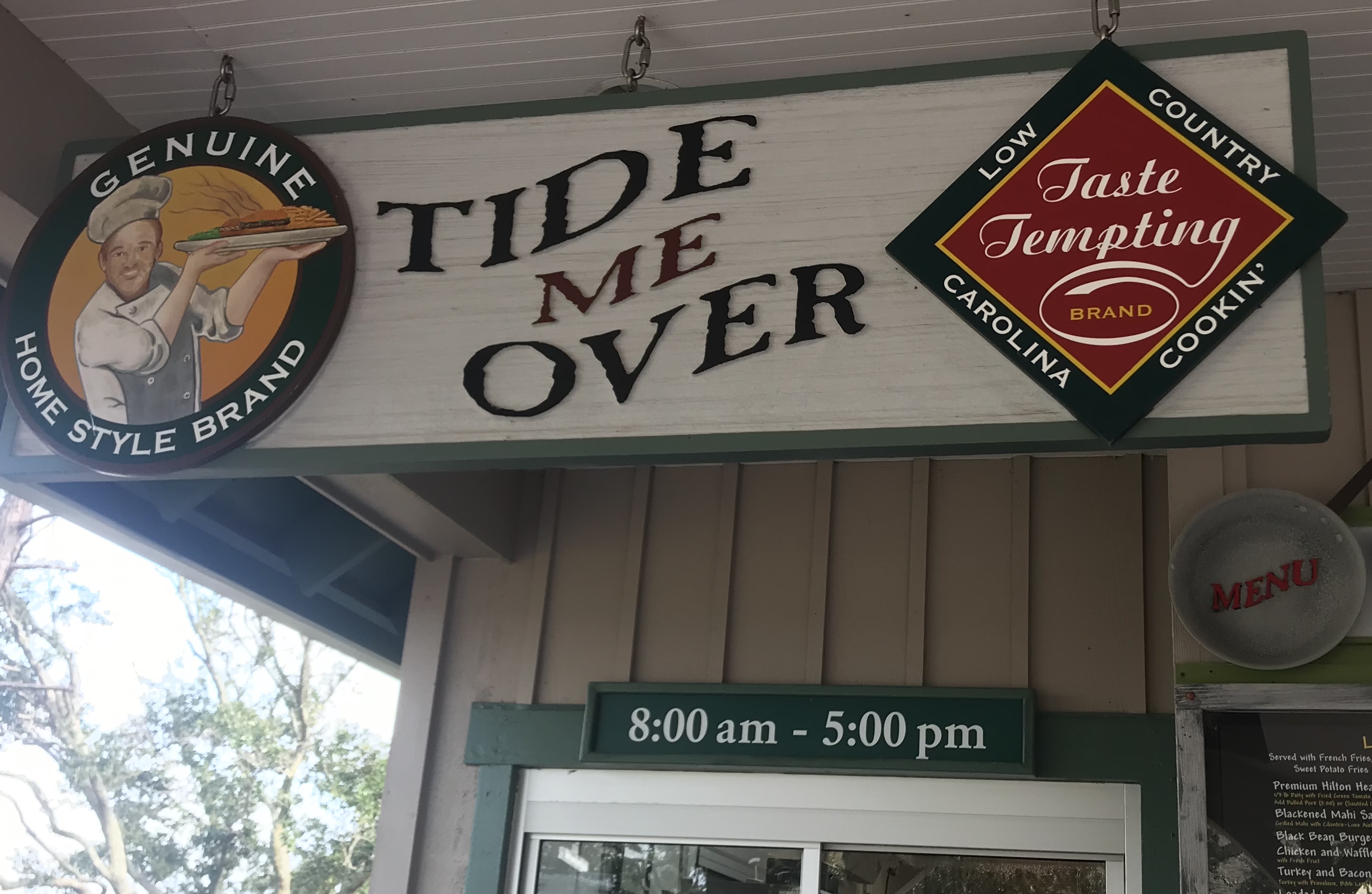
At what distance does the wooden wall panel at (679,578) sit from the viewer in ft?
11.6

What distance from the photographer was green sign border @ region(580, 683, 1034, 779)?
3.18 m

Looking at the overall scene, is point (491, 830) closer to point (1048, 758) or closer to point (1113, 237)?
point (1048, 758)

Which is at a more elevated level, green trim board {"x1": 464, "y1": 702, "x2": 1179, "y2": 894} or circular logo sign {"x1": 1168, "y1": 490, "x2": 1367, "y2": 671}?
circular logo sign {"x1": 1168, "y1": 490, "x2": 1367, "y2": 671}

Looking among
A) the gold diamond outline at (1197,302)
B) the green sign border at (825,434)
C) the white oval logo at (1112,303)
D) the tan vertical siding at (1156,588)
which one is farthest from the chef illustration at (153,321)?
the tan vertical siding at (1156,588)

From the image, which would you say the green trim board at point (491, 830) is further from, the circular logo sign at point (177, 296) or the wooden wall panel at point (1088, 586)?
the circular logo sign at point (177, 296)

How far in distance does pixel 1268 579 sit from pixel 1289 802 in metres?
0.42

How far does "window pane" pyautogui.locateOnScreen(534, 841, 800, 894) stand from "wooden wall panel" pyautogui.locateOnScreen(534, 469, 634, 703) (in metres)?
0.41

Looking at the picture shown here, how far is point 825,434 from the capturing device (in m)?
1.74

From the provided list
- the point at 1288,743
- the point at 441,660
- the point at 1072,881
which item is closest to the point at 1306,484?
the point at 1288,743

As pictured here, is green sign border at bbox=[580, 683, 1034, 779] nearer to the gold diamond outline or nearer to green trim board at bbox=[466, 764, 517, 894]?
green trim board at bbox=[466, 764, 517, 894]

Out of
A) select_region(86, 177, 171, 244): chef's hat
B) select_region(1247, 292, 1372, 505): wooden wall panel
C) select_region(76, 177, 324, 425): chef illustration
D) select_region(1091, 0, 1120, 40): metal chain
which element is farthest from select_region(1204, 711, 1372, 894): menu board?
select_region(86, 177, 171, 244): chef's hat

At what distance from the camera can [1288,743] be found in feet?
8.08

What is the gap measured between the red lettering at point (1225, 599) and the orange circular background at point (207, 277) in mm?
1777

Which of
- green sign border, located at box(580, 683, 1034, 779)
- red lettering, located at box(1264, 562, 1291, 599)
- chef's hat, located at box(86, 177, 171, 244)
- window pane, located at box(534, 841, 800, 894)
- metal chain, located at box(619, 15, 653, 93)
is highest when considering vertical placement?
metal chain, located at box(619, 15, 653, 93)
